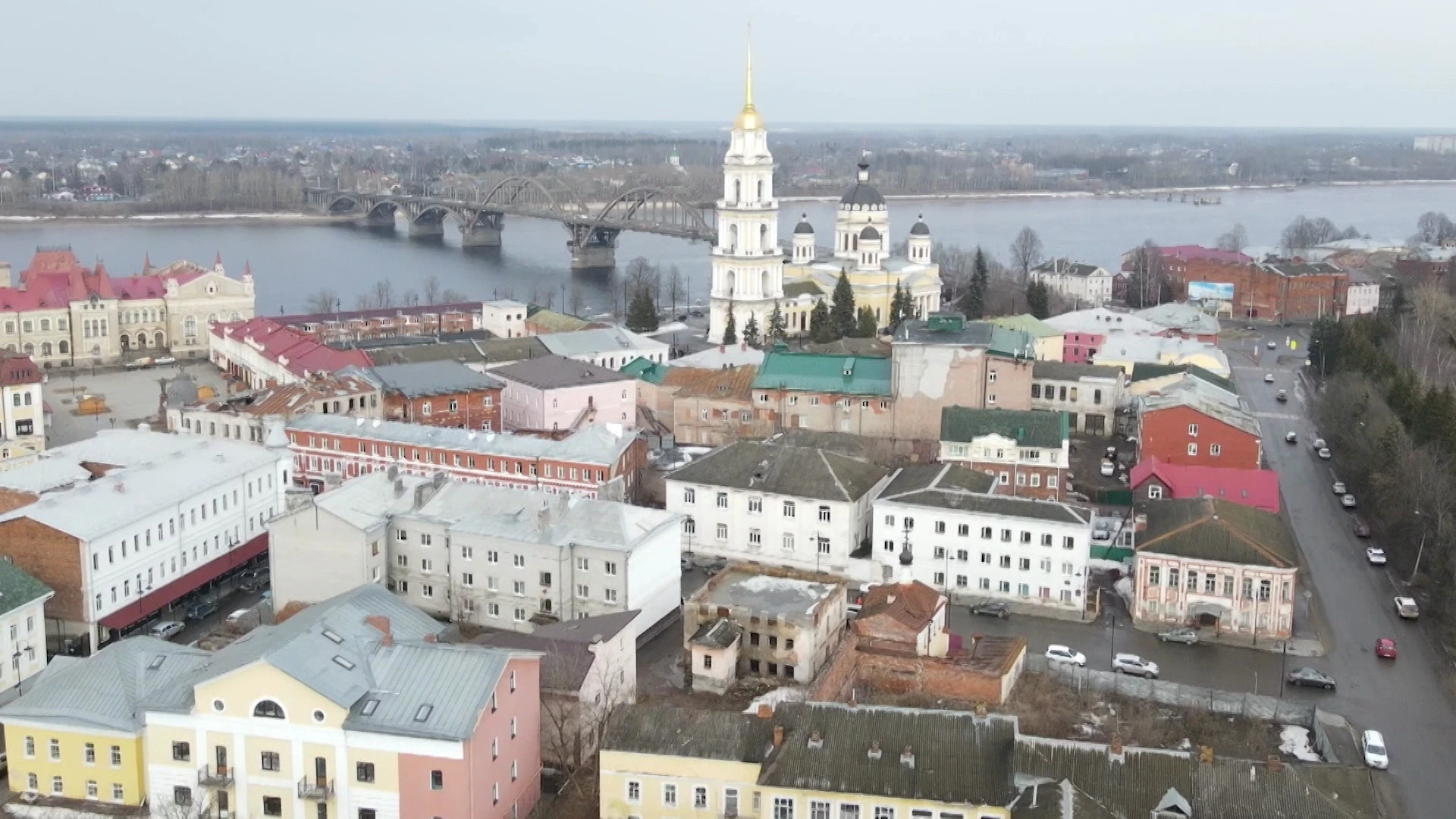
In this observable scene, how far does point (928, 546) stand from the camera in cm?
1380

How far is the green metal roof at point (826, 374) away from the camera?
731 inches

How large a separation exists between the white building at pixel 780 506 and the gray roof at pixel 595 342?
27.3 feet

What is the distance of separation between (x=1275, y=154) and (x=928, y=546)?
Result: 123432 millimetres

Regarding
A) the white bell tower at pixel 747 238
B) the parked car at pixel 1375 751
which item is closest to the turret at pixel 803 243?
the white bell tower at pixel 747 238

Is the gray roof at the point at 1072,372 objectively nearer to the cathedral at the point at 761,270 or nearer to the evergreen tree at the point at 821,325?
the evergreen tree at the point at 821,325

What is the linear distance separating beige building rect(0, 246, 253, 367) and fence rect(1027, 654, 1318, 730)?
20514 mm

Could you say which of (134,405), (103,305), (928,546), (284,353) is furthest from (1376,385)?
(103,305)

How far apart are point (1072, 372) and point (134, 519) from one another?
536 inches

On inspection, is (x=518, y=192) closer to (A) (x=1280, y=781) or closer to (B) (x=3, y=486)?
(B) (x=3, y=486)

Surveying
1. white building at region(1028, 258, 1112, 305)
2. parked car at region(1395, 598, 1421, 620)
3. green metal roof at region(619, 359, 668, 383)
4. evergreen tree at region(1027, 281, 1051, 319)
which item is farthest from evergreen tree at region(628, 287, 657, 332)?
parked car at region(1395, 598, 1421, 620)

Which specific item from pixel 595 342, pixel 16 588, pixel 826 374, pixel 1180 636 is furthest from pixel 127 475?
pixel 595 342

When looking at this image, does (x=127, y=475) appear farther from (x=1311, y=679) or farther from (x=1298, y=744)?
(x=1311, y=679)

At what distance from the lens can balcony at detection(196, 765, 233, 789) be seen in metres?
8.52

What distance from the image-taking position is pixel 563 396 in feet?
63.6
